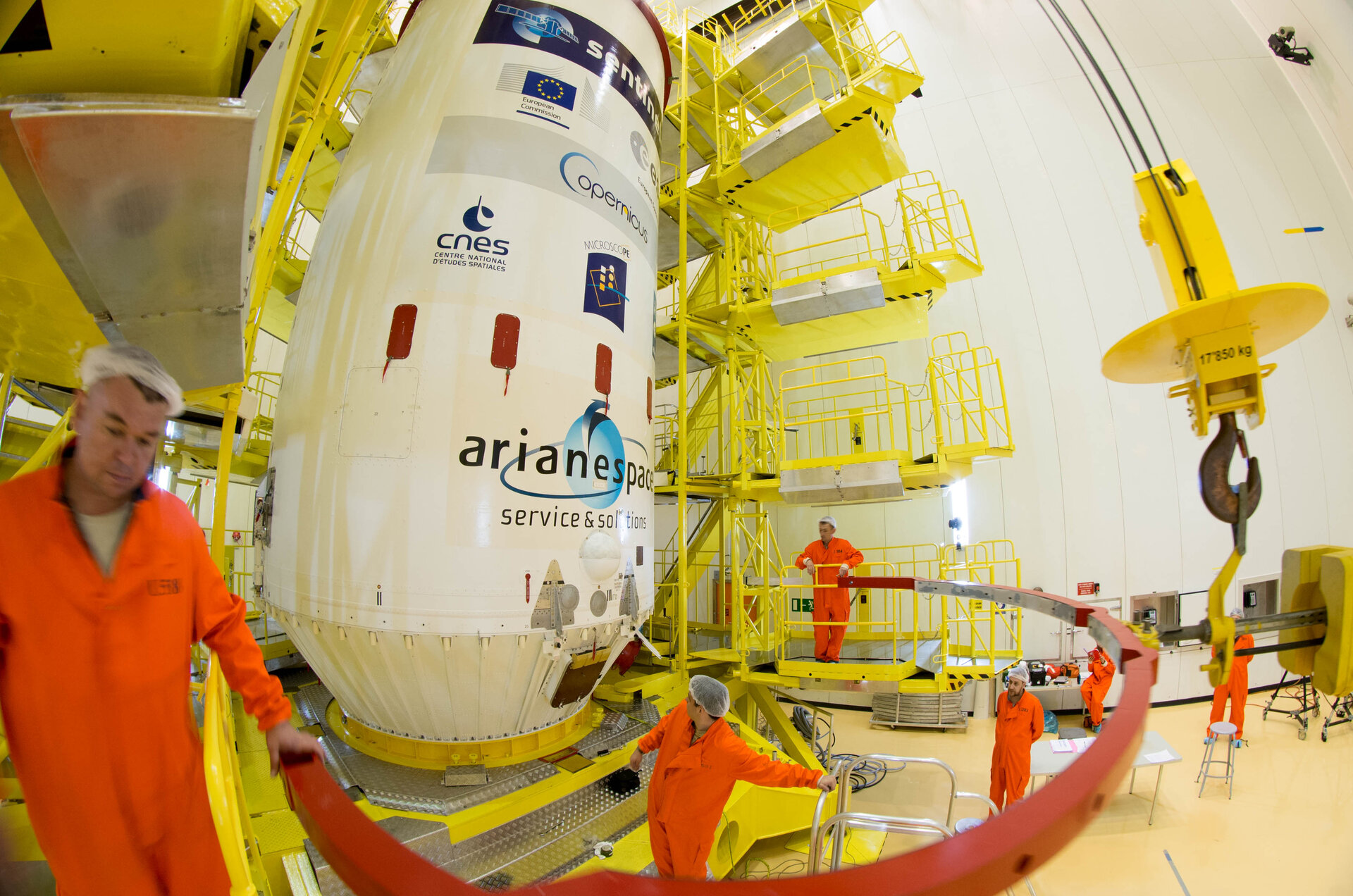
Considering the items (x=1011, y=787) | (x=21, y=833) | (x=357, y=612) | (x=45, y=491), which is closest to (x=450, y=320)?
(x=357, y=612)

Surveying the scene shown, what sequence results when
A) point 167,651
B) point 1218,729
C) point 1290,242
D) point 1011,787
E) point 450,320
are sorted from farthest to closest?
point 1290,242
point 1218,729
point 1011,787
point 450,320
point 167,651

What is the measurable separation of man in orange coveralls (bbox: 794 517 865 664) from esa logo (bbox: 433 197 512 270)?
4943 mm

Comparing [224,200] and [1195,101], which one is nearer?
[224,200]

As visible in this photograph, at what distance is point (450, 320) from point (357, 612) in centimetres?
199

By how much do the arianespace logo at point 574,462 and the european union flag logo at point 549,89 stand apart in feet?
8.04

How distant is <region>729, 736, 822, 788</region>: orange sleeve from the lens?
3260 mm

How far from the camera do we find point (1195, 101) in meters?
8.38

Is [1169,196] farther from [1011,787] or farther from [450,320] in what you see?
[1011,787]

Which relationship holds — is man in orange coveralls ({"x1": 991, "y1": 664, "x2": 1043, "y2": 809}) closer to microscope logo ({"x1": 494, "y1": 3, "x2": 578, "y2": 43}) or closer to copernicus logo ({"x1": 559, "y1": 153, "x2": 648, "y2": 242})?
copernicus logo ({"x1": 559, "y1": 153, "x2": 648, "y2": 242})

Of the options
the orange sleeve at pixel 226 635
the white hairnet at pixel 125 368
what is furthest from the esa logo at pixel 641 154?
the orange sleeve at pixel 226 635

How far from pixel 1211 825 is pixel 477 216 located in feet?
27.6

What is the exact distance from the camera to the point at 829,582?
738 centimetres

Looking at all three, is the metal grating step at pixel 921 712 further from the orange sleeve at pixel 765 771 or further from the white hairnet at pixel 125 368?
the white hairnet at pixel 125 368

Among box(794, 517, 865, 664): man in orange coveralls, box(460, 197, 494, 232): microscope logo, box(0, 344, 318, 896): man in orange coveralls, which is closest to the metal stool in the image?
box(794, 517, 865, 664): man in orange coveralls
